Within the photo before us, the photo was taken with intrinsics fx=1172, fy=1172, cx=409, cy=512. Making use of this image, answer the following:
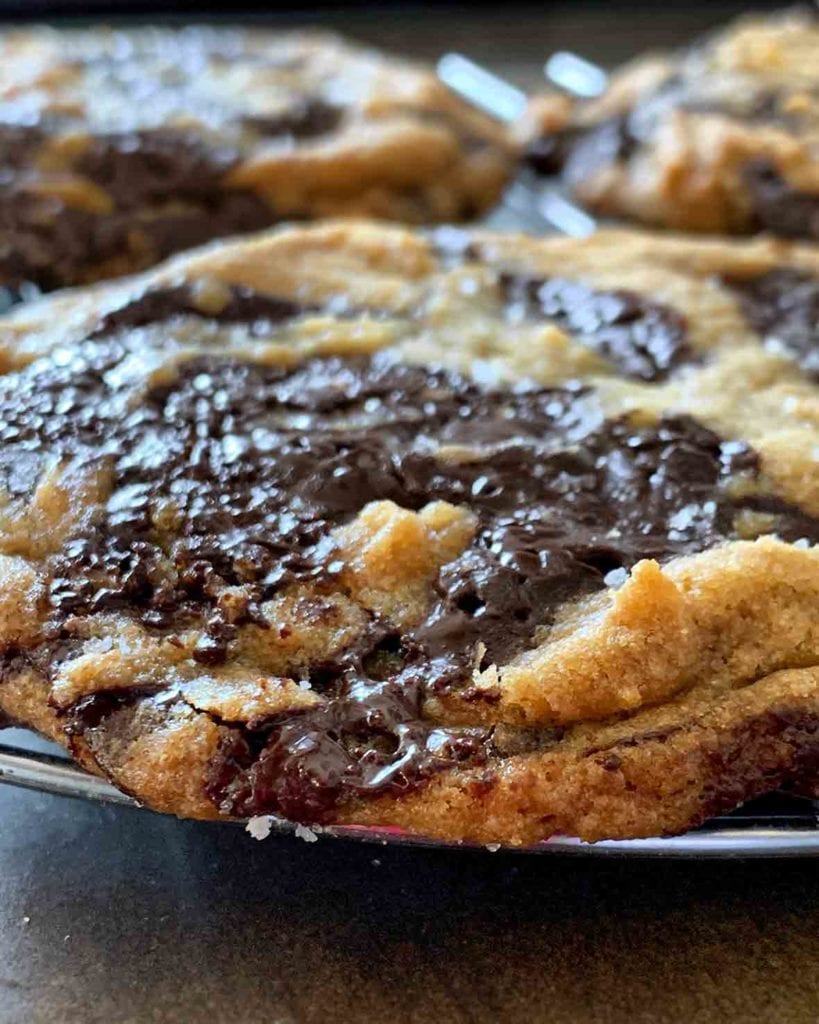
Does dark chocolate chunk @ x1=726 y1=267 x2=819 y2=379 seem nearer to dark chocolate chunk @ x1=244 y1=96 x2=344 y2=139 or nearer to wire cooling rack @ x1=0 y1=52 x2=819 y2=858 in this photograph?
wire cooling rack @ x1=0 y1=52 x2=819 y2=858

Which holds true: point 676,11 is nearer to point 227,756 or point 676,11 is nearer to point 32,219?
point 32,219

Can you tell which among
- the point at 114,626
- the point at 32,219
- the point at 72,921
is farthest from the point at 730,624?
the point at 32,219

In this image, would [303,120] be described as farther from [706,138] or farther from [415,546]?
[415,546]

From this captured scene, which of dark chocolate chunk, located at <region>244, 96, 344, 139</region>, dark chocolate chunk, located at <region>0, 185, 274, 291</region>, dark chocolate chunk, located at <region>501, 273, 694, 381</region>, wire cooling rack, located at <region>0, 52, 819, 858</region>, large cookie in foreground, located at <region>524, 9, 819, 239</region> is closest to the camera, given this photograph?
wire cooling rack, located at <region>0, 52, 819, 858</region>

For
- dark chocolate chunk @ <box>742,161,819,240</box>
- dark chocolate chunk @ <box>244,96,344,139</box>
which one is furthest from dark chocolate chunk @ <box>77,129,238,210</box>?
dark chocolate chunk @ <box>742,161,819,240</box>

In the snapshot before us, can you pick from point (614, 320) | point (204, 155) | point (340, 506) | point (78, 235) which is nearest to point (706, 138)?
point (614, 320)

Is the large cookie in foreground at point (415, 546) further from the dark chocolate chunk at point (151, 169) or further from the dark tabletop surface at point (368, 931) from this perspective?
the dark chocolate chunk at point (151, 169)

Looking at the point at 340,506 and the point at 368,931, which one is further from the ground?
the point at 340,506
